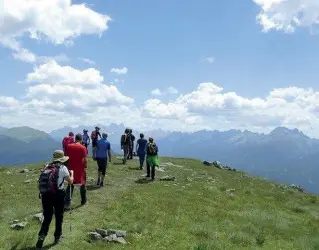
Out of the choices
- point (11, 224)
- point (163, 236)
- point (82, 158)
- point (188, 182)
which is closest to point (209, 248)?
point (163, 236)

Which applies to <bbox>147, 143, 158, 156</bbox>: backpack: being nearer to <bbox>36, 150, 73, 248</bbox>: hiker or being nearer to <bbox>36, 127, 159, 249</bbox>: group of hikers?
<bbox>36, 127, 159, 249</bbox>: group of hikers

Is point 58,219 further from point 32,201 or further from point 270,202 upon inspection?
point 270,202

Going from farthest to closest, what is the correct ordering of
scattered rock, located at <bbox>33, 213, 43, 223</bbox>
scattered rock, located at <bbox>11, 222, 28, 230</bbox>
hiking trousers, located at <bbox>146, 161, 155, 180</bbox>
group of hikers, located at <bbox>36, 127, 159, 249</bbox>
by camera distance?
1. hiking trousers, located at <bbox>146, 161, 155, 180</bbox>
2. scattered rock, located at <bbox>33, 213, 43, 223</bbox>
3. scattered rock, located at <bbox>11, 222, 28, 230</bbox>
4. group of hikers, located at <bbox>36, 127, 159, 249</bbox>

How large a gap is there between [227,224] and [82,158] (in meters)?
8.44

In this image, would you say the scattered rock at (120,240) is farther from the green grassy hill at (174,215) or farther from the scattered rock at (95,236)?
the scattered rock at (95,236)

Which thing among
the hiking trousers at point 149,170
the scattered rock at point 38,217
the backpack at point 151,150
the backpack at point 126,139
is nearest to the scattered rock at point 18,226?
the scattered rock at point 38,217

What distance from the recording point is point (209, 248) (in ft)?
56.2

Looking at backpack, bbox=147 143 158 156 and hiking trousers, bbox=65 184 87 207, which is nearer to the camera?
hiking trousers, bbox=65 184 87 207

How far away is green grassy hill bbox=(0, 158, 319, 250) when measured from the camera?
58.3 ft

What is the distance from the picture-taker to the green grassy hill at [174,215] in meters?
17.8

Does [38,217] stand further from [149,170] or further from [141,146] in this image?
[141,146]

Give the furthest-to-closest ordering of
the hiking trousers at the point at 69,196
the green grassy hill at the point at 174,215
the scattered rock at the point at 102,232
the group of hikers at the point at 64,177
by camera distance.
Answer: the hiking trousers at the point at 69,196, the green grassy hill at the point at 174,215, the scattered rock at the point at 102,232, the group of hikers at the point at 64,177

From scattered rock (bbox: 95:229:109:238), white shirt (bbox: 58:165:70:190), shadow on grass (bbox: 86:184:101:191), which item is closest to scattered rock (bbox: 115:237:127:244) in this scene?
scattered rock (bbox: 95:229:109:238)

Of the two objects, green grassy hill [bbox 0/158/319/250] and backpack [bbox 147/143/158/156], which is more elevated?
backpack [bbox 147/143/158/156]
